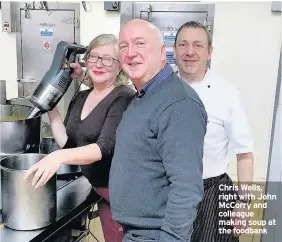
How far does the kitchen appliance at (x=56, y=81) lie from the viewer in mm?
1146

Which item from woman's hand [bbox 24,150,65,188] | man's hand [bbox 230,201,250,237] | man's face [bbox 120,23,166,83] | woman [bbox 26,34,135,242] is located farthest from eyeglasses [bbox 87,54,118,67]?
man's hand [bbox 230,201,250,237]

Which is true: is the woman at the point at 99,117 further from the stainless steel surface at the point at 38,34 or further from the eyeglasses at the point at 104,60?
the stainless steel surface at the point at 38,34

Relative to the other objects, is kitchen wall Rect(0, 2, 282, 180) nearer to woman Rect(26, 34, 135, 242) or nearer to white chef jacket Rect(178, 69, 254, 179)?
white chef jacket Rect(178, 69, 254, 179)

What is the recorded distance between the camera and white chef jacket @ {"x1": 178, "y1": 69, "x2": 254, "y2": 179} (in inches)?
45.9

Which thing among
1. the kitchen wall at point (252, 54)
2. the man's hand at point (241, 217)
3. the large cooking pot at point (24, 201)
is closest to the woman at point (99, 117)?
the large cooking pot at point (24, 201)

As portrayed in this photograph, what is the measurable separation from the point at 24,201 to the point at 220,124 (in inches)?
25.8

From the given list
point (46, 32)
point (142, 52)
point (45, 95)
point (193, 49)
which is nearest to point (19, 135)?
point (45, 95)

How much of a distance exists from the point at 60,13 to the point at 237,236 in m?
2.09

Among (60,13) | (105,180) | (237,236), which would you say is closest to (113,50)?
(105,180)

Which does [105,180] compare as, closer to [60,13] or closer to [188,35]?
[188,35]

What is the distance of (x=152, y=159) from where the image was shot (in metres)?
0.82

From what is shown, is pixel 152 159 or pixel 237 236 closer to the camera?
pixel 152 159

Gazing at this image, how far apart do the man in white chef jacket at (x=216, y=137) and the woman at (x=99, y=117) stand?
0.78 ft

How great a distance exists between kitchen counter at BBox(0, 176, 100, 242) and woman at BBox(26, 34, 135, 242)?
0.19 feet
